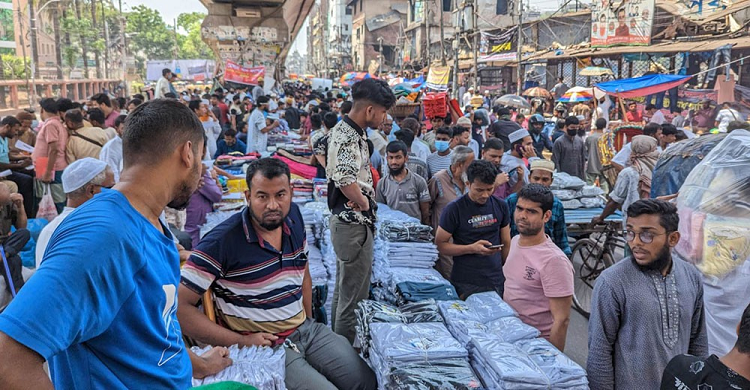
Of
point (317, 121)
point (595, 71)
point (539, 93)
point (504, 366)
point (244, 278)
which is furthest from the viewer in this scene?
point (539, 93)

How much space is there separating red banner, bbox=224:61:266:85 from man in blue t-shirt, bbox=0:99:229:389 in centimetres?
1775

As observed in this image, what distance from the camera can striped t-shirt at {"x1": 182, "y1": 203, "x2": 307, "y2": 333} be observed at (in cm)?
284

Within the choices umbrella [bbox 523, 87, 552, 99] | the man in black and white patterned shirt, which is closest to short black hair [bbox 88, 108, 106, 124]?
the man in black and white patterned shirt

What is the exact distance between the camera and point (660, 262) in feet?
9.09

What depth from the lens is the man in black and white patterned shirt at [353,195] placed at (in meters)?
3.82

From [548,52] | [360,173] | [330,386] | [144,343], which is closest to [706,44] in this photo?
[548,52]

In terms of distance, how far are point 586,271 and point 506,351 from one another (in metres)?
4.38

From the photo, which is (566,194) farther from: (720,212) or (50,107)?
(50,107)

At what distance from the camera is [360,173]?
397 cm

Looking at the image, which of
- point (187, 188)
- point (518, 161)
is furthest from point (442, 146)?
point (187, 188)

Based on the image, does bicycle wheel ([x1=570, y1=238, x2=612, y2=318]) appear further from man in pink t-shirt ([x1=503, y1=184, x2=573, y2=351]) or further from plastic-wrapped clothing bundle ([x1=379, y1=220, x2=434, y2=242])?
man in pink t-shirt ([x1=503, y1=184, x2=573, y2=351])

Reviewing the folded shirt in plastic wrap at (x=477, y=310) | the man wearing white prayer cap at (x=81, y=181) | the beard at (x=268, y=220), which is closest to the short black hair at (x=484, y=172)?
the folded shirt in plastic wrap at (x=477, y=310)

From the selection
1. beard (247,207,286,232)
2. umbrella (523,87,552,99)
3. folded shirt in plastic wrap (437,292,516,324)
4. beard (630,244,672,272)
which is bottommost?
folded shirt in plastic wrap (437,292,516,324)

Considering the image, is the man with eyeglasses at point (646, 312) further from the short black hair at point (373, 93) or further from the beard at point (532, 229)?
the short black hair at point (373, 93)
